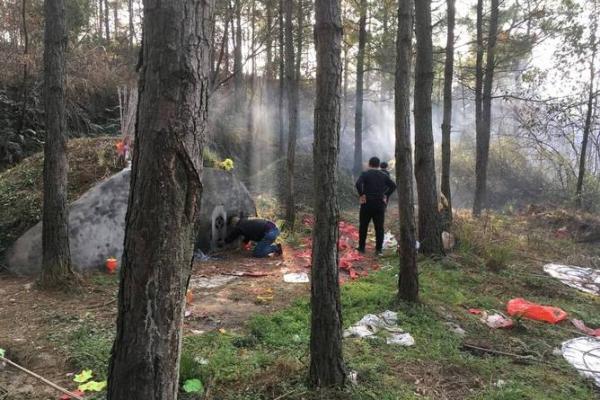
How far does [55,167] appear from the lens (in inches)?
227

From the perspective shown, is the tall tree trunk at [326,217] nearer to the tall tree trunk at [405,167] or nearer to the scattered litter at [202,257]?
the tall tree trunk at [405,167]

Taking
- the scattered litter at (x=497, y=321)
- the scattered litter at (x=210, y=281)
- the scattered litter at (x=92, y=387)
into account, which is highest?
the scattered litter at (x=92, y=387)

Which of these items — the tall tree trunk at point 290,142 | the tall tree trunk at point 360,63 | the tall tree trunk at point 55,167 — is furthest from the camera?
the tall tree trunk at point 360,63

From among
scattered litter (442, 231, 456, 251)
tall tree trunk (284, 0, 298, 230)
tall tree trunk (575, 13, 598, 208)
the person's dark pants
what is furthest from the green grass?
tall tree trunk (575, 13, 598, 208)

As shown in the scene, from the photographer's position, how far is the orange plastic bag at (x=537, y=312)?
5484mm

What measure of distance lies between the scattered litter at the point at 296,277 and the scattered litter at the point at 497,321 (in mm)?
2467

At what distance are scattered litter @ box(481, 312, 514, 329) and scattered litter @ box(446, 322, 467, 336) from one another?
0.45m

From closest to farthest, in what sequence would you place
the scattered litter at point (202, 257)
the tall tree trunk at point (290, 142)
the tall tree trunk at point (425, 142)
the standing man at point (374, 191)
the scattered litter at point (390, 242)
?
1. the tall tree trunk at point (425, 142)
2. the scattered litter at point (202, 257)
3. the standing man at point (374, 191)
4. the scattered litter at point (390, 242)
5. the tall tree trunk at point (290, 142)

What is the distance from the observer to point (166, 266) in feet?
6.43

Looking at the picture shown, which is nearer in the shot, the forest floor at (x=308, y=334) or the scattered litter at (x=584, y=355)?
the forest floor at (x=308, y=334)

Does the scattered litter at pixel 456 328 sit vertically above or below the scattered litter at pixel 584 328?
above

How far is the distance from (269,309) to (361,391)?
7.48 ft

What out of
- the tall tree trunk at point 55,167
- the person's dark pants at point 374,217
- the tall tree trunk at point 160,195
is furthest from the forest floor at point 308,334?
the tall tree trunk at point 160,195

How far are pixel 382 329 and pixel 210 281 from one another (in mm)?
2960
